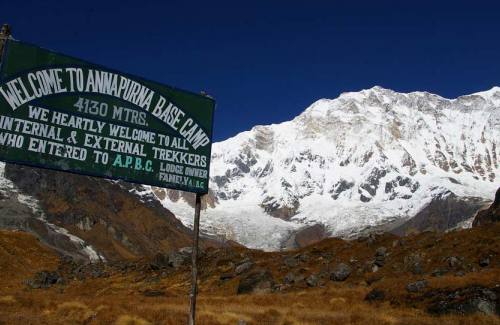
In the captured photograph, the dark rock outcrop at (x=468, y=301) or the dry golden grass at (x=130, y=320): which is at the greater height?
the dark rock outcrop at (x=468, y=301)

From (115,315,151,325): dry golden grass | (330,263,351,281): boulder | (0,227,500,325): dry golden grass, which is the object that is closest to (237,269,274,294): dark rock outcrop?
(0,227,500,325): dry golden grass

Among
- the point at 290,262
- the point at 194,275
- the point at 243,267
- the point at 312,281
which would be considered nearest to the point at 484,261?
the point at 312,281

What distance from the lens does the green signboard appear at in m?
13.1

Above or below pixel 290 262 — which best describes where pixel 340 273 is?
below

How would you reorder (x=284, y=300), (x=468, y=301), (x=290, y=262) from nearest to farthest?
(x=468, y=301)
(x=284, y=300)
(x=290, y=262)

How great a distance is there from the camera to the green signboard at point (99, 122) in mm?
13094

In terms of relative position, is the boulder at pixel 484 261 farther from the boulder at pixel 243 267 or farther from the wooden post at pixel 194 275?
the wooden post at pixel 194 275

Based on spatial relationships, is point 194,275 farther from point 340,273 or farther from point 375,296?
point 340,273

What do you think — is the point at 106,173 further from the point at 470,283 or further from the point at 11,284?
the point at 11,284

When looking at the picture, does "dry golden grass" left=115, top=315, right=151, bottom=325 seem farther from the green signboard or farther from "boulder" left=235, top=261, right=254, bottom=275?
"boulder" left=235, top=261, right=254, bottom=275

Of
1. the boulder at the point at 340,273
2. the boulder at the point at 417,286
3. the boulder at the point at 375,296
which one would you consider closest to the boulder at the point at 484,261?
the boulder at the point at 417,286

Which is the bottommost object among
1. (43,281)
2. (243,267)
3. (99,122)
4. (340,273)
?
(43,281)

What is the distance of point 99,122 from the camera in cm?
1412

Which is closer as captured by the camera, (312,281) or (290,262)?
(312,281)
